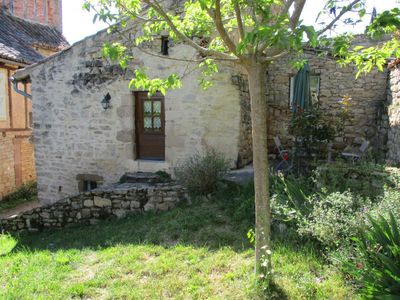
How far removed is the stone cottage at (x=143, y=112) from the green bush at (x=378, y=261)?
4.59 meters

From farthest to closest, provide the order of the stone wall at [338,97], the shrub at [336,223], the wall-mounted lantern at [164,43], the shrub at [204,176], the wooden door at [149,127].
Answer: the stone wall at [338,97] → the wooden door at [149,127] → the wall-mounted lantern at [164,43] → the shrub at [204,176] → the shrub at [336,223]

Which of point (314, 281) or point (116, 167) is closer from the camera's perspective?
point (314, 281)

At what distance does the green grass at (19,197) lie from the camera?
11.9 metres

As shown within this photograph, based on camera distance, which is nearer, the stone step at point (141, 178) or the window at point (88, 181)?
the stone step at point (141, 178)

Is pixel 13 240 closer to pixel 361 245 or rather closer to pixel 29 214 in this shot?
pixel 29 214

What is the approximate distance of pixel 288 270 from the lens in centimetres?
387

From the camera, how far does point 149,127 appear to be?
8.69m

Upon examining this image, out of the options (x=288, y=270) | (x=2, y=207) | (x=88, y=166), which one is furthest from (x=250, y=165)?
(x=2, y=207)

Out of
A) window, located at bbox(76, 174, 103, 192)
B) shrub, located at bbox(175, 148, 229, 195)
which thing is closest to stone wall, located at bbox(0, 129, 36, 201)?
window, located at bbox(76, 174, 103, 192)

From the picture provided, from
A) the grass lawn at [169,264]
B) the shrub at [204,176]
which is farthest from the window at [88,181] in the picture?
the shrub at [204,176]

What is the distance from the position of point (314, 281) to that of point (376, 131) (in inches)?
258

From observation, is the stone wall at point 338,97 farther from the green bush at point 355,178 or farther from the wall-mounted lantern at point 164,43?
the green bush at point 355,178

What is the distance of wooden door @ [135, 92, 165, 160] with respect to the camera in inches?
337

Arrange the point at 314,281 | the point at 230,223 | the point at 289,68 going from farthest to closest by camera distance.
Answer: the point at 289,68 → the point at 230,223 → the point at 314,281
